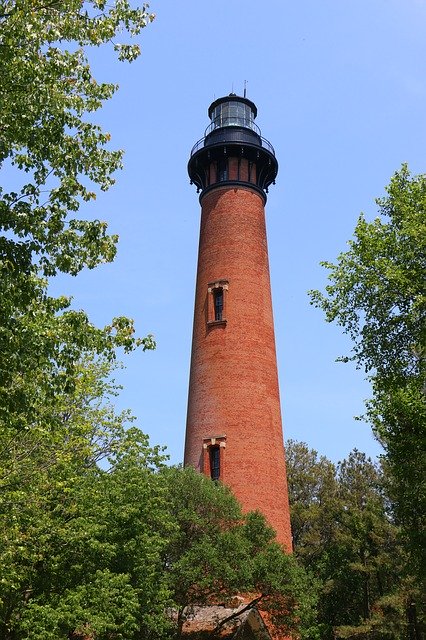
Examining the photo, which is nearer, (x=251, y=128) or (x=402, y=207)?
(x=402, y=207)

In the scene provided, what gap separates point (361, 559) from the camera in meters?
32.8

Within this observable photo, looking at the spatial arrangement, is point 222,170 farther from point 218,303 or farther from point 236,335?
point 236,335

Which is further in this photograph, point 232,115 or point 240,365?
point 232,115

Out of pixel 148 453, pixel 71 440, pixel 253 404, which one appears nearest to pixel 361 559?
pixel 253 404

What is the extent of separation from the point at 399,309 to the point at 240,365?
1150cm

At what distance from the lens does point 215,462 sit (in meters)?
26.1

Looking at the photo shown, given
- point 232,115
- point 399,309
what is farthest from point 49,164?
point 232,115

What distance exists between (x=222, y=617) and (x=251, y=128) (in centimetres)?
2001

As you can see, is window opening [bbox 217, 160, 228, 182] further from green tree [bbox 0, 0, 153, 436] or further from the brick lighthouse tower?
green tree [bbox 0, 0, 153, 436]

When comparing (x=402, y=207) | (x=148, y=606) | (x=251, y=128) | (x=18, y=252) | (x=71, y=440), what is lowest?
(x=148, y=606)

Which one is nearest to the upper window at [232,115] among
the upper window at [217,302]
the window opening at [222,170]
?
the window opening at [222,170]

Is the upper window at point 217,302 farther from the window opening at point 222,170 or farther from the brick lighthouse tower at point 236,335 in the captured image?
the window opening at point 222,170

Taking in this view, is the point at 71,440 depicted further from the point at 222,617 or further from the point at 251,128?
the point at 251,128

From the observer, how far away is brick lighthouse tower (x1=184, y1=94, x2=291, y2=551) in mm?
25734
